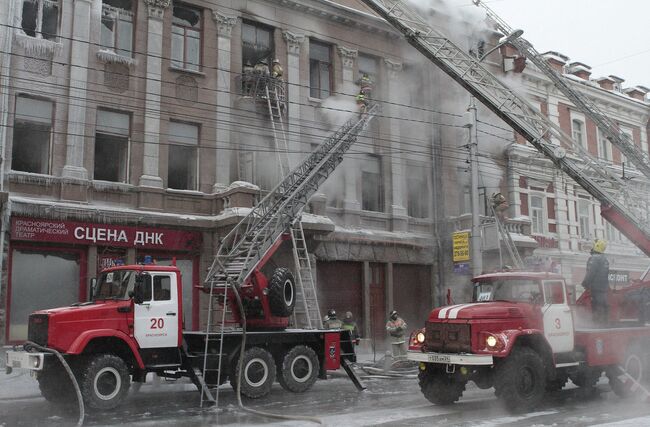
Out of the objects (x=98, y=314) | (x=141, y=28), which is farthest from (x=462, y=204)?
(x=98, y=314)

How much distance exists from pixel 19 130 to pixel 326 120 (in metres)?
9.59

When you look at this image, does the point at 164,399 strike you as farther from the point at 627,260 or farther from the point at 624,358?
the point at 627,260

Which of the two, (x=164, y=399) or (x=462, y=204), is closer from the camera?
(x=164, y=399)

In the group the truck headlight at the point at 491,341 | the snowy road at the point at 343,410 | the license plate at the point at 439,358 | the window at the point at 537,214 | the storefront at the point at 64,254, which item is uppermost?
the window at the point at 537,214

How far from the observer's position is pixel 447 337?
10445 millimetres

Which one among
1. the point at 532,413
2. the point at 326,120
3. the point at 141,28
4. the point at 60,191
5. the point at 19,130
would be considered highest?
the point at 141,28

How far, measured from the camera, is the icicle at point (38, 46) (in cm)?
1725

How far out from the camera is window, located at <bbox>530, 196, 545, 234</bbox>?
28078 millimetres

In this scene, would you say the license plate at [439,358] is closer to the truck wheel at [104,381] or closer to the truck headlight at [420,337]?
the truck headlight at [420,337]

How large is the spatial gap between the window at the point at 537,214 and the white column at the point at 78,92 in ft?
60.7

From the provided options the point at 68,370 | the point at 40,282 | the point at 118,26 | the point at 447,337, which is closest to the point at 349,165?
the point at 118,26

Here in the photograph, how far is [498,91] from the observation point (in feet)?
52.7

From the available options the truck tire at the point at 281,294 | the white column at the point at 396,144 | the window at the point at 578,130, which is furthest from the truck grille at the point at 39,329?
the window at the point at 578,130

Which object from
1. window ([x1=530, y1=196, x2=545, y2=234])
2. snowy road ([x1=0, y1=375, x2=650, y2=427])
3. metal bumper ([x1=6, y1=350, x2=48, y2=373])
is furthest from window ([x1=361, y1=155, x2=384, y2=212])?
metal bumper ([x1=6, y1=350, x2=48, y2=373])
